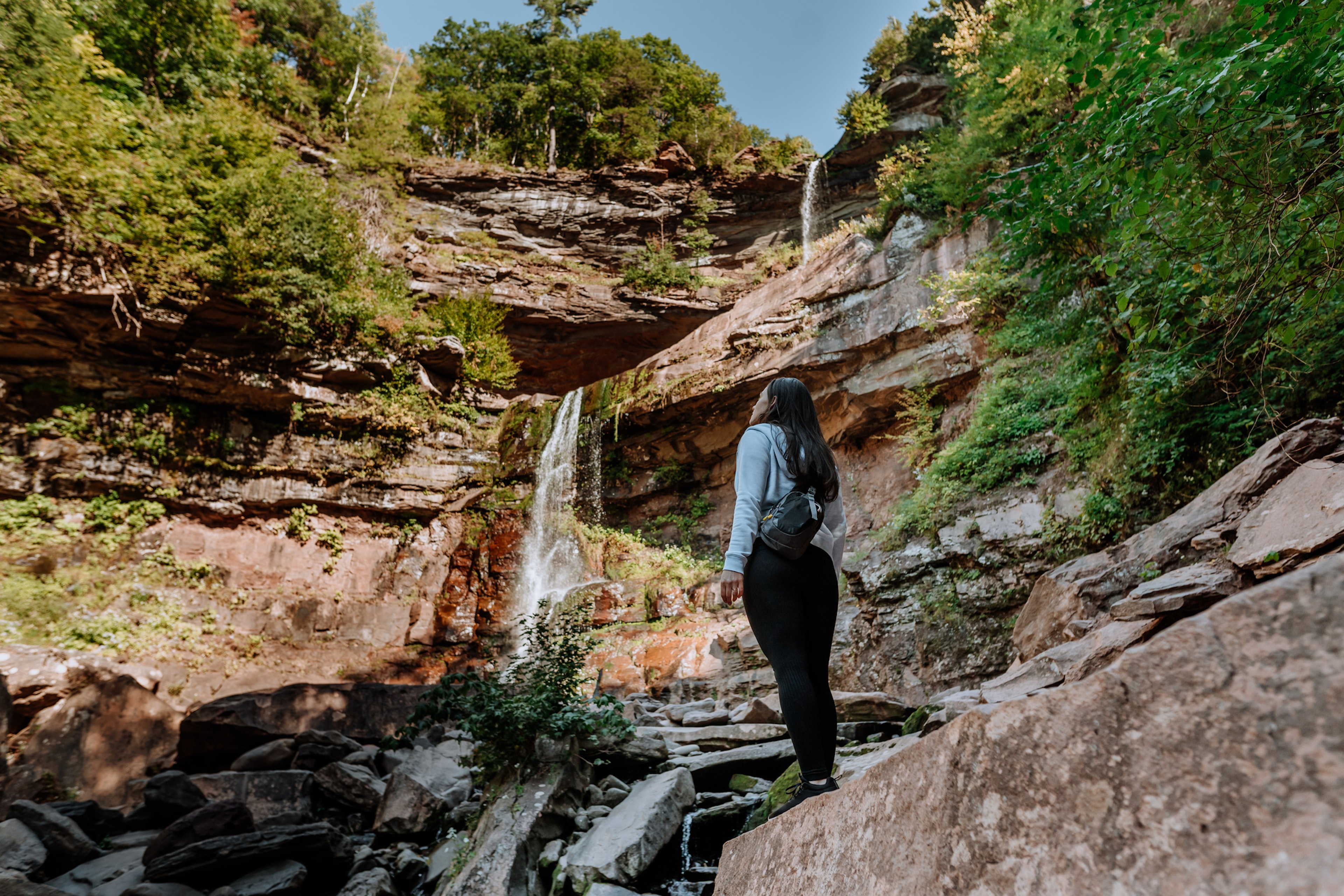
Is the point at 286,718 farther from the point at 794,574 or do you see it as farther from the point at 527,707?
the point at 794,574

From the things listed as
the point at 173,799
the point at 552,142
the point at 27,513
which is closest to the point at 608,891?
the point at 173,799

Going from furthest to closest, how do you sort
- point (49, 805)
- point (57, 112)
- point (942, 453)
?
point (57, 112)
point (942, 453)
point (49, 805)

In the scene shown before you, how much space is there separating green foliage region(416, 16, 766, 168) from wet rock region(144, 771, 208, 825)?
63.5 ft

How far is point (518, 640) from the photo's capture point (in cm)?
1137

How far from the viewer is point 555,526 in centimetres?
1351

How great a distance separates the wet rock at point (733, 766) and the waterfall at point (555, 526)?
849cm

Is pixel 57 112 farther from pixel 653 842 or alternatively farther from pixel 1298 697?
pixel 1298 697

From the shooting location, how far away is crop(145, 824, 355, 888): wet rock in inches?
129

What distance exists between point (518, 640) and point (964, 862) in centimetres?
1109

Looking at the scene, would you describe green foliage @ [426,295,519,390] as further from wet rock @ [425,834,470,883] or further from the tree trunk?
wet rock @ [425,834,470,883]

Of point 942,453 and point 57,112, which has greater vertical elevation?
point 57,112

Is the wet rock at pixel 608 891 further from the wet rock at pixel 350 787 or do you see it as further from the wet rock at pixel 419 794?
the wet rock at pixel 350 787

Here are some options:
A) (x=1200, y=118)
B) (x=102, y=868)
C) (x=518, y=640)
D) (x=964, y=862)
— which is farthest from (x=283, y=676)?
(x=1200, y=118)

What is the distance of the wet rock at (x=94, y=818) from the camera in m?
4.27
